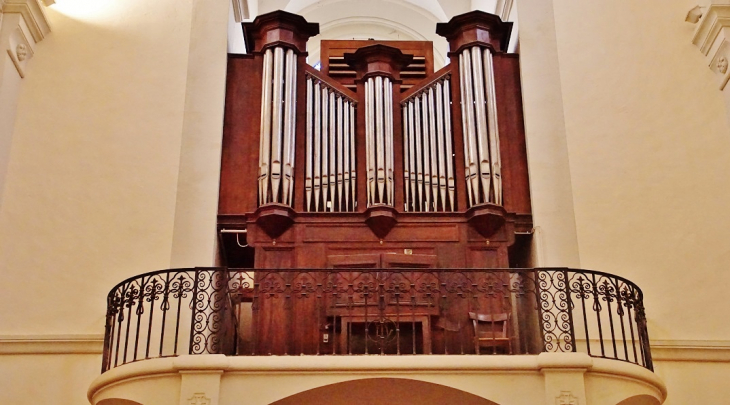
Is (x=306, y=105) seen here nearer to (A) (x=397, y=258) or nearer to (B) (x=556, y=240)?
(A) (x=397, y=258)

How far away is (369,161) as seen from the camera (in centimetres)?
1156

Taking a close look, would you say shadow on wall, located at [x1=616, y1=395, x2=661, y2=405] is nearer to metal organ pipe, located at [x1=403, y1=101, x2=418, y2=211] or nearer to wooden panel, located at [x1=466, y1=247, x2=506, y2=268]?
wooden panel, located at [x1=466, y1=247, x2=506, y2=268]

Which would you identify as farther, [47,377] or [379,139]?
[379,139]

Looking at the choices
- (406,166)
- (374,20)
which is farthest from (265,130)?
(374,20)

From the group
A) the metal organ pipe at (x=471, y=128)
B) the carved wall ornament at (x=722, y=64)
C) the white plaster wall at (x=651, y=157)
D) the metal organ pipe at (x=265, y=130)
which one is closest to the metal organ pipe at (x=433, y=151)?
the metal organ pipe at (x=471, y=128)

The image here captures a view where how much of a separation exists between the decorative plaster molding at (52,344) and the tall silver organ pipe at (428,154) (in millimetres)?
3828

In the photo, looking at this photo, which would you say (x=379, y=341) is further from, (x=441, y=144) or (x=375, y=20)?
(x=375, y=20)

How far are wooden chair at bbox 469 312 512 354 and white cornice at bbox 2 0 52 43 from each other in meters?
6.06

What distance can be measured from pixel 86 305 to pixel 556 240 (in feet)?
17.1

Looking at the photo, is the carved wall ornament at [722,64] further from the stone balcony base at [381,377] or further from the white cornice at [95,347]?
the stone balcony base at [381,377]

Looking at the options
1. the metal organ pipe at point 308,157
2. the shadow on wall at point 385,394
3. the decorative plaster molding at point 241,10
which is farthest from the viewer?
the decorative plaster molding at point 241,10

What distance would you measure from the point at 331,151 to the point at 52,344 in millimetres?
3800

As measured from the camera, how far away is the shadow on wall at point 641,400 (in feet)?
30.2

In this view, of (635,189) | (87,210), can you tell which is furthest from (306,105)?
(635,189)
